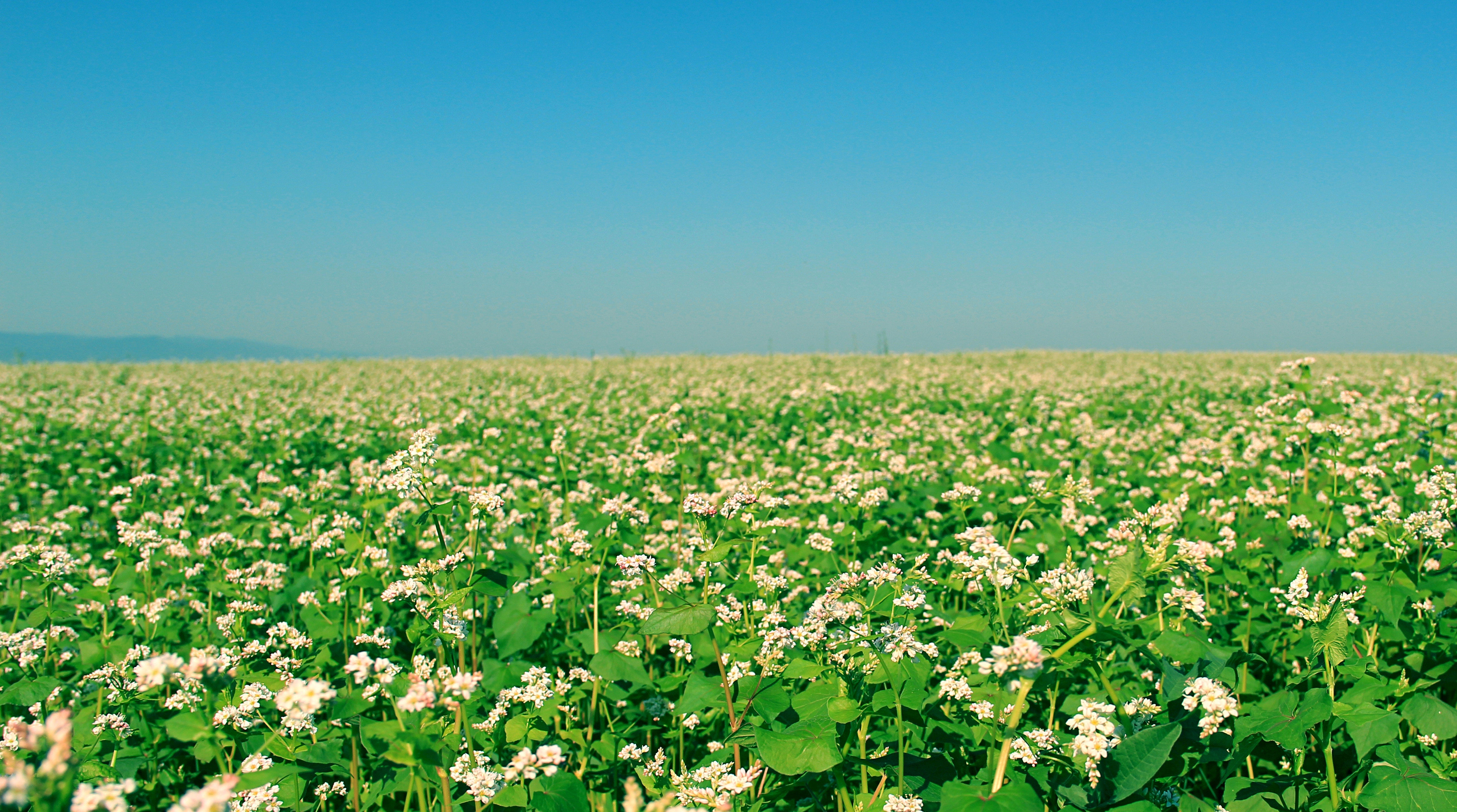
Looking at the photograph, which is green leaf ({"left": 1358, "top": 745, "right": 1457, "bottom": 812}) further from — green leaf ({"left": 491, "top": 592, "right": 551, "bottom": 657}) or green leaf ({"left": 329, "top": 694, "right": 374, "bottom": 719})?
green leaf ({"left": 329, "top": 694, "right": 374, "bottom": 719})

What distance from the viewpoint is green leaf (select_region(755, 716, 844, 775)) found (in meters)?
2.58

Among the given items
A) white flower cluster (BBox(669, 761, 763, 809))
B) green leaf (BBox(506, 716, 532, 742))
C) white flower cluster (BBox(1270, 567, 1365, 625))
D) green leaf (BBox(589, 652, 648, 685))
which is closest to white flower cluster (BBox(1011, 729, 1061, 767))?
white flower cluster (BBox(669, 761, 763, 809))

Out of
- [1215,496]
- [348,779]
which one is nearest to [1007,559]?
[348,779]

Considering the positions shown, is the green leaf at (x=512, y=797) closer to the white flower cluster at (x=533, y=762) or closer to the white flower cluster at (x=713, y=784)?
the white flower cluster at (x=533, y=762)

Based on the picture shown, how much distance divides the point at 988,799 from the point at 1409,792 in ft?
5.37

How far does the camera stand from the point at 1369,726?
296 centimetres

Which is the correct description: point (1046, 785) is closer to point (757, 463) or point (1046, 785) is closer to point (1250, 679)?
point (1250, 679)

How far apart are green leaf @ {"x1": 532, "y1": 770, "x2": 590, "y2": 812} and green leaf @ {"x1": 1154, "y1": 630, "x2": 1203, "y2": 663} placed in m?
2.61

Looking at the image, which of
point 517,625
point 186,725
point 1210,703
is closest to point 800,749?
point 1210,703

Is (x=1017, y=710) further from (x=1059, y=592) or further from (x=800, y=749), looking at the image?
(x=1059, y=592)

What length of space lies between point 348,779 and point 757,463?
634 centimetres

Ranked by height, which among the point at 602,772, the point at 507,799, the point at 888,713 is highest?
the point at 888,713

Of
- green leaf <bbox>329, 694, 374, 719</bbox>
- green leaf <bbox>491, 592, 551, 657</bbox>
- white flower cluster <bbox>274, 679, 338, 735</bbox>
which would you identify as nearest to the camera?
white flower cluster <bbox>274, 679, 338, 735</bbox>

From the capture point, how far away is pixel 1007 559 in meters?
2.78
